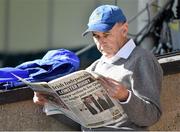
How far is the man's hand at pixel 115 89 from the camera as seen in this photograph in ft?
8.43

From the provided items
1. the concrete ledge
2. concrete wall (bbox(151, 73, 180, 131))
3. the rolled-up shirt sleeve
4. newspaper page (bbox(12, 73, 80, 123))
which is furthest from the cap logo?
concrete wall (bbox(151, 73, 180, 131))

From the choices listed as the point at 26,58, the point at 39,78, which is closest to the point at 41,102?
the point at 39,78

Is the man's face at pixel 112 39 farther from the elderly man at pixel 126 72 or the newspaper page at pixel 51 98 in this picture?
the newspaper page at pixel 51 98

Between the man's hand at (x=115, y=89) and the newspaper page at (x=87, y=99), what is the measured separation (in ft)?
0.23

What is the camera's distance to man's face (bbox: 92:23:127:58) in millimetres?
2809

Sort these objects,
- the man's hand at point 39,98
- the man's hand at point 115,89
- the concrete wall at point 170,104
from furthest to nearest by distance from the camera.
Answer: the concrete wall at point 170,104, the man's hand at point 39,98, the man's hand at point 115,89

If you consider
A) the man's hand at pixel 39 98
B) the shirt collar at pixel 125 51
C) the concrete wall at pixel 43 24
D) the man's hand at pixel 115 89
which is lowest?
the concrete wall at pixel 43 24

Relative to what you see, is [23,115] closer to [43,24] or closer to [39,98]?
[39,98]

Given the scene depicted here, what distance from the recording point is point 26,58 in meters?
7.43

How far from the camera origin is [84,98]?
277 cm

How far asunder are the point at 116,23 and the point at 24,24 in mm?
4862

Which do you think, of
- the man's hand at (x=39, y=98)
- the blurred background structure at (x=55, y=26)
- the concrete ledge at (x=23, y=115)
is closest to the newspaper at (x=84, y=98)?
the man's hand at (x=39, y=98)

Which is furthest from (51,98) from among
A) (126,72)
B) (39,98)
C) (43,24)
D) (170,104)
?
(43,24)

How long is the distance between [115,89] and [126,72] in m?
0.23
